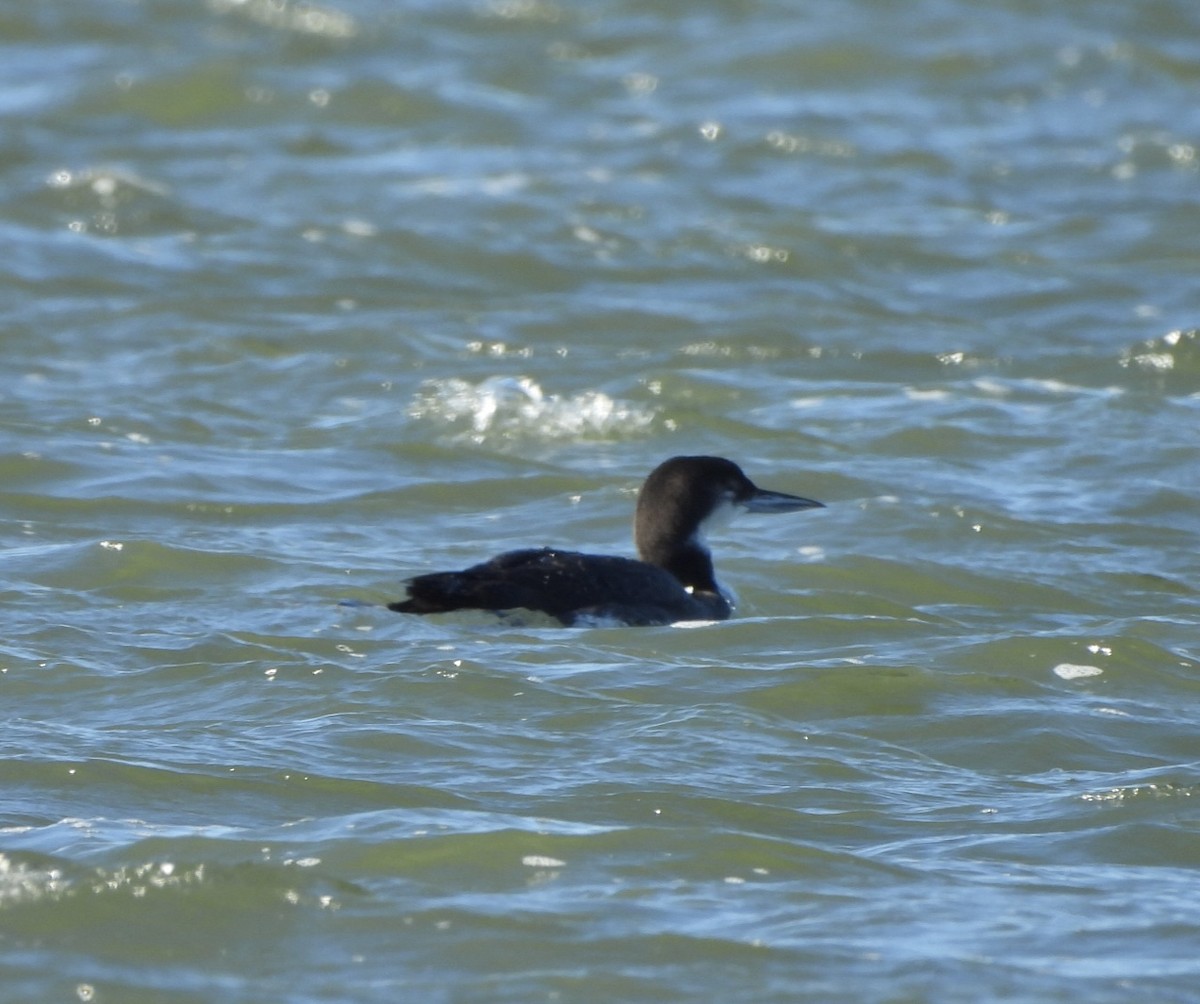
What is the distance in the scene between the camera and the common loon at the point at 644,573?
804 cm

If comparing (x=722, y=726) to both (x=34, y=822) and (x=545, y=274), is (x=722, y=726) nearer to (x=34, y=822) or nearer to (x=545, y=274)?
(x=34, y=822)

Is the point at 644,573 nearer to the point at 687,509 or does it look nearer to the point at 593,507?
the point at 687,509

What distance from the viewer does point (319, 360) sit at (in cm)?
1320

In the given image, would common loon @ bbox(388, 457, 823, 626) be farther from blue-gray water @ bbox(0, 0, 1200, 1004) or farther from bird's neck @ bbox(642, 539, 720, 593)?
blue-gray water @ bbox(0, 0, 1200, 1004)

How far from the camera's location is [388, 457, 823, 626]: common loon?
26.4ft

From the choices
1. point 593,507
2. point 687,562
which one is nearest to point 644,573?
point 687,562

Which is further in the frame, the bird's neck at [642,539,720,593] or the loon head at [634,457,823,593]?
the loon head at [634,457,823,593]

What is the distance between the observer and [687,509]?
364 inches

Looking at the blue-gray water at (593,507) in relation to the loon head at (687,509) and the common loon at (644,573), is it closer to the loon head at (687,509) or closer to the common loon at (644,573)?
the common loon at (644,573)

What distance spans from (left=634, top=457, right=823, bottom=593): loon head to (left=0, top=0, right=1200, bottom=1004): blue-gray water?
0.32 m

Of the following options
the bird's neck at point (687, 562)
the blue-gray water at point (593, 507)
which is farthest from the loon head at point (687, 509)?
the blue-gray water at point (593, 507)

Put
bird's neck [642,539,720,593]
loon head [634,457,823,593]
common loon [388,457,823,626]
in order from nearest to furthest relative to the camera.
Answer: common loon [388,457,823,626] < bird's neck [642,539,720,593] < loon head [634,457,823,593]

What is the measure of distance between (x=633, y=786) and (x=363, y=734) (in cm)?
87

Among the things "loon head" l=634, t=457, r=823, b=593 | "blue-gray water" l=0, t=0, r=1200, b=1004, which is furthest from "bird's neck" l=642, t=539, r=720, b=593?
"blue-gray water" l=0, t=0, r=1200, b=1004
